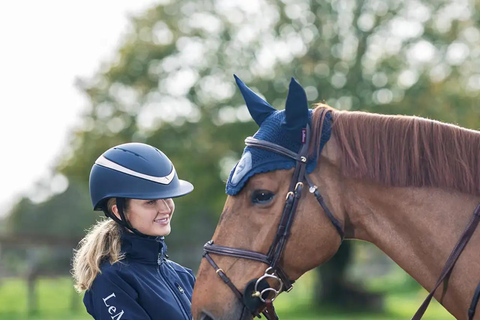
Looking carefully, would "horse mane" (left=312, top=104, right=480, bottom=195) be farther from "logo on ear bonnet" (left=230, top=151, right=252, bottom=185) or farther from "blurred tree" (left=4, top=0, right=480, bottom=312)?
"blurred tree" (left=4, top=0, right=480, bottom=312)

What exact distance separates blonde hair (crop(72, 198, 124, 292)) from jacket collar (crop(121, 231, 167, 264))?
0.04 metres

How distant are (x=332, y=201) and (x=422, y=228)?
44 cm

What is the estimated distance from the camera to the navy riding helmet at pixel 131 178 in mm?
3471

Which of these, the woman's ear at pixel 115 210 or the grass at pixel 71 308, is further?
the grass at pixel 71 308

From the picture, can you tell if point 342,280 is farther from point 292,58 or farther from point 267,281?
point 267,281

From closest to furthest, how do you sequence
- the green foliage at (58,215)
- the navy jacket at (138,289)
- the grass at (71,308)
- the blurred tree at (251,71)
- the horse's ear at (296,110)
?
the horse's ear at (296,110) < the navy jacket at (138,289) < the grass at (71,308) < the blurred tree at (251,71) < the green foliage at (58,215)

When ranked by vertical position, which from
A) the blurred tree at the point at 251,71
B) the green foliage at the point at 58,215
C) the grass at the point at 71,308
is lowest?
the green foliage at the point at 58,215

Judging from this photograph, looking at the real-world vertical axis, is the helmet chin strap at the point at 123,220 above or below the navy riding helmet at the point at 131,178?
below

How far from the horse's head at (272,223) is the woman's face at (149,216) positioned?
18.6 inches

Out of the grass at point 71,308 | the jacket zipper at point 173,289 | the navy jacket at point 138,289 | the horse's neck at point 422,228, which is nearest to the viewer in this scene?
the horse's neck at point 422,228

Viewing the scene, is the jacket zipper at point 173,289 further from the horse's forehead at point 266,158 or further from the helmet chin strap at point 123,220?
the horse's forehead at point 266,158

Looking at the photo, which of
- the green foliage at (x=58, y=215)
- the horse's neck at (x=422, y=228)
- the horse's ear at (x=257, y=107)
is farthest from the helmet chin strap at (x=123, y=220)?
the green foliage at (x=58, y=215)

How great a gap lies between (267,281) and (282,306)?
67.2 ft

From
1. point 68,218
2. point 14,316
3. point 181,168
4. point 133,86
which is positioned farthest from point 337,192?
point 68,218
